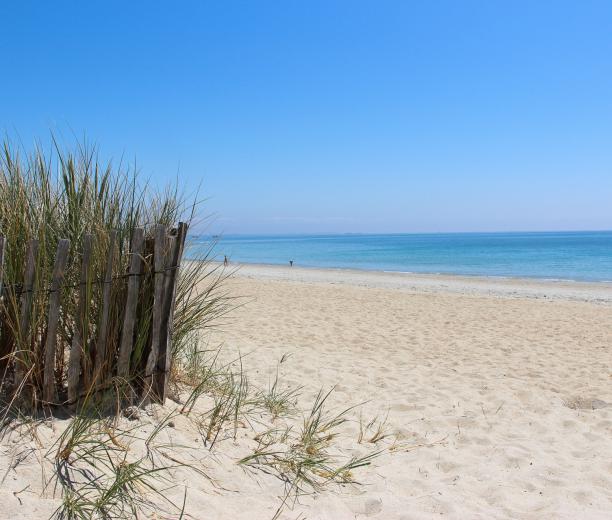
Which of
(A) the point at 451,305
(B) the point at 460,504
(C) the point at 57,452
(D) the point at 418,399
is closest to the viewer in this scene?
(C) the point at 57,452

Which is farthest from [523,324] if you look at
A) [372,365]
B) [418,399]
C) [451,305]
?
[418,399]

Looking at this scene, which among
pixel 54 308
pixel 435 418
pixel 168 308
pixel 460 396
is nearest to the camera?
pixel 54 308

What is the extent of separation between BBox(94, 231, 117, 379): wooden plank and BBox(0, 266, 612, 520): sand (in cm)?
43

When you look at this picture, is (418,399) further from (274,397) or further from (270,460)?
(270,460)

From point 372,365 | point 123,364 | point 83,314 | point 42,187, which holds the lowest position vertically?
point 372,365

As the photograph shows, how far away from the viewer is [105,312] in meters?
3.18

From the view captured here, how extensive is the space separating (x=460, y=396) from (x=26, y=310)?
13.3ft

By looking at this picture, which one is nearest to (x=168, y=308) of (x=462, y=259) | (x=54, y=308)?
(x=54, y=308)

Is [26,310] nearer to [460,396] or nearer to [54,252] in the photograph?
[54,252]

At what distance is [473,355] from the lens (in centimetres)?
752

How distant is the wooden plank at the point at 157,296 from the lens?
10.9ft

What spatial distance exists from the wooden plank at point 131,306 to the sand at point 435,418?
0.40m

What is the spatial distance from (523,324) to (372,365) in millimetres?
5065

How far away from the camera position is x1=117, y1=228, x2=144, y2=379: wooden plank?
3.25 metres
